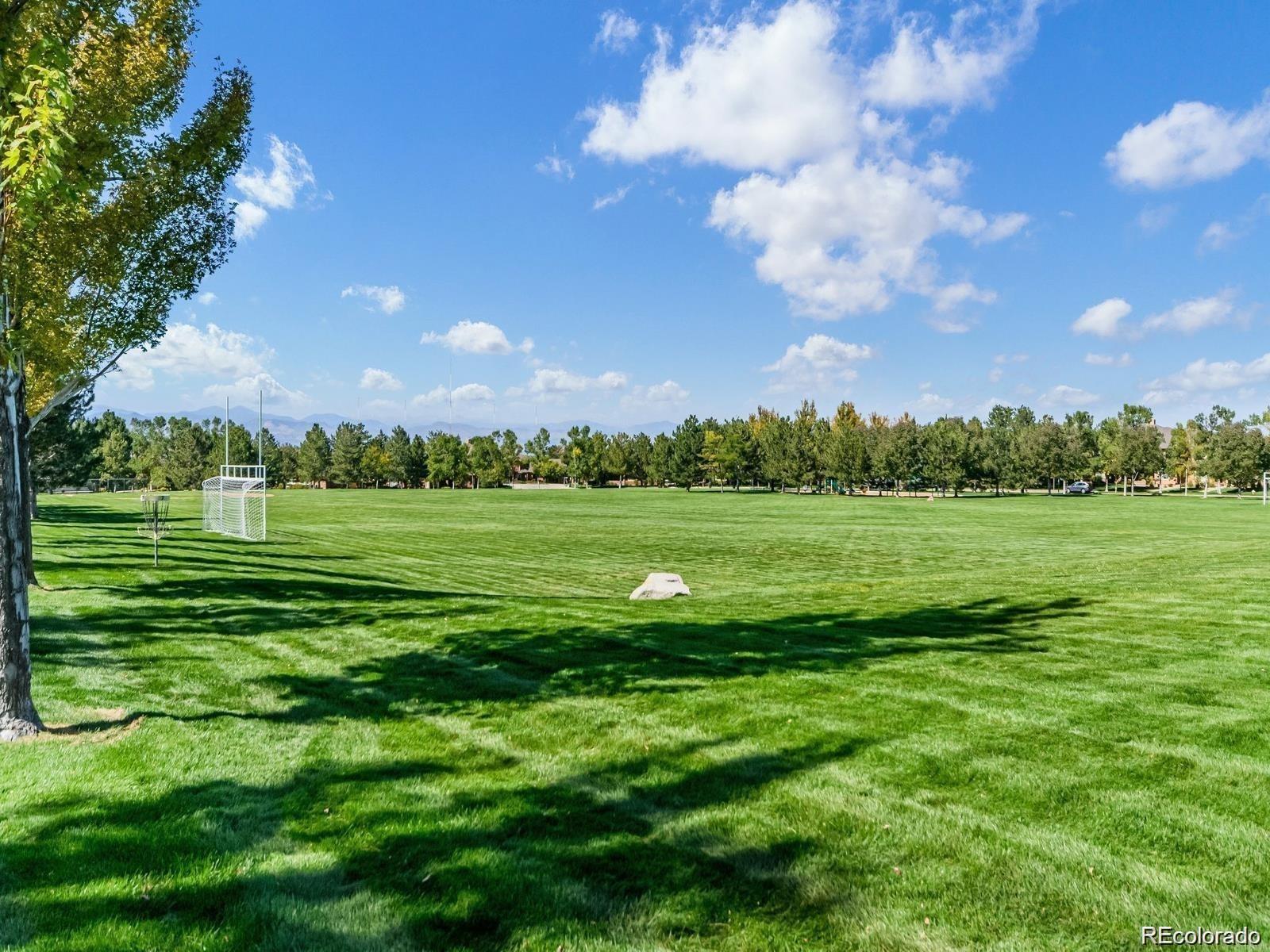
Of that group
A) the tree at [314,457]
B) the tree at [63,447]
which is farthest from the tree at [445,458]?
the tree at [63,447]

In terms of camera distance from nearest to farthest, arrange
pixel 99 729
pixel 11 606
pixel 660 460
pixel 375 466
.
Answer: pixel 11 606
pixel 99 729
pixel 660 460
pixel 375 466

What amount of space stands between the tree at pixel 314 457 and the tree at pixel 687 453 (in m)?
59.0

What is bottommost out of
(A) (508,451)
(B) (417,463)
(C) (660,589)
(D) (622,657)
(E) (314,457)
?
(C) (660,589)

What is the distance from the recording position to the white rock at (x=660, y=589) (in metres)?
15.4

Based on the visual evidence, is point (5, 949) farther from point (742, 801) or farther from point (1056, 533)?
point (1056, 533)

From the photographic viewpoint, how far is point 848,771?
17.4ft

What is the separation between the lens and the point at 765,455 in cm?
11075

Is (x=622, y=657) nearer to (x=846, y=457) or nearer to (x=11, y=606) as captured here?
(x=11, y=606)

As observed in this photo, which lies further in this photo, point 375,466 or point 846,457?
point 375,466

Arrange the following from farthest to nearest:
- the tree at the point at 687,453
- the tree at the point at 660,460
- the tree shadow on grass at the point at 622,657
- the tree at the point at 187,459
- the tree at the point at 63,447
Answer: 1. the tree at the point at 660,460
2. the tree at the point at 687,453
3. the tree at the point at 187,459
4. the tree at the point at 63,447
5. the tree shadow on grass at the point at 622,657

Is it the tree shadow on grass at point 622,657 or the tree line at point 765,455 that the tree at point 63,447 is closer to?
the tree shadow on grass at point 622,657

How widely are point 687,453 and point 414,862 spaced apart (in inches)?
4338

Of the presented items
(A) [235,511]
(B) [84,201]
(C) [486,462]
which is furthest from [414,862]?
(C) [486,462]

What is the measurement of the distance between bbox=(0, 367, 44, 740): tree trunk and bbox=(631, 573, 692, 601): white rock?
1033 cm
